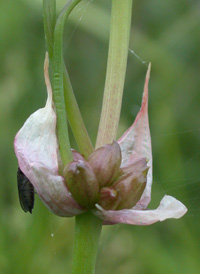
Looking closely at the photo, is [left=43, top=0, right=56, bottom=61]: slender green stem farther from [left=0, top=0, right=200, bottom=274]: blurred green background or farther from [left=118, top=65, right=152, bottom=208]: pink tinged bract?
[left=0, top=0, right=200, bottom=274]: blurred green background

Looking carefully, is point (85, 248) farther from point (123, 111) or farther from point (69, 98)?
point (123, 111)

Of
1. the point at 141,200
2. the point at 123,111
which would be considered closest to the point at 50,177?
the point at 141,200

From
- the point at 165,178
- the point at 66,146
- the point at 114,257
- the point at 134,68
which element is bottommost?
the point at 114,257

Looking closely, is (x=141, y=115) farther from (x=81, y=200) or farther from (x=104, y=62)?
(x=104, y=62)

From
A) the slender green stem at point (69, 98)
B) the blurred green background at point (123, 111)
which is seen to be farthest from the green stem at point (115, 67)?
the blurred green background at point (123, 111)

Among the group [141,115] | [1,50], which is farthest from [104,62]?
[141,115]

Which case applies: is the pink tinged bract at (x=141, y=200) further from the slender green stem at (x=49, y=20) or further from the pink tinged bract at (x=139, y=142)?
the slender green stem at (x=49, y=20)
